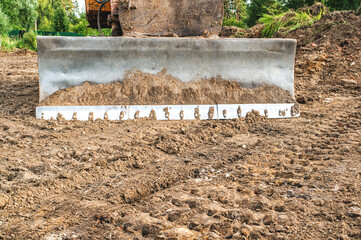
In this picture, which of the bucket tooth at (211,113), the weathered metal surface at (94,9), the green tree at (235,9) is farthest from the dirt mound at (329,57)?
the green tree at (235,9)

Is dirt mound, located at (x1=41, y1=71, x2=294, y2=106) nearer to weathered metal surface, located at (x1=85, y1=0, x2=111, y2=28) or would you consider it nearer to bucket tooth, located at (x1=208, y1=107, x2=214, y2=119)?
bucket tooth, located at (x1=208, y1=107, x2=214, y2=119)

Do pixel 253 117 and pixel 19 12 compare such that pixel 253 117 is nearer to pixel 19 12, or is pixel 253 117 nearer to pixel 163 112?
pixel 163 112

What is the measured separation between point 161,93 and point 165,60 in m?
0.35

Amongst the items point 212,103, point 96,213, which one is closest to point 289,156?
point 212,103

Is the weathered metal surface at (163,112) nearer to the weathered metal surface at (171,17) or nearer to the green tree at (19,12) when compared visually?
the weathered metal surface at (171,17)

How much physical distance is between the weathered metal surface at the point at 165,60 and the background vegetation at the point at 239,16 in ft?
11.5

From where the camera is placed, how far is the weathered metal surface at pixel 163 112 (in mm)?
3043

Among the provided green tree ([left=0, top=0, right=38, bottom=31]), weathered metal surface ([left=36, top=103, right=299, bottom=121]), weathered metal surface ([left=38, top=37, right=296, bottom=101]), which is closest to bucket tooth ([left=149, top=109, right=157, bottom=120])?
weathered metal surface ([left=36, top=103, right=299, bottom=121])

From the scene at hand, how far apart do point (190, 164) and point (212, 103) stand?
117 cm

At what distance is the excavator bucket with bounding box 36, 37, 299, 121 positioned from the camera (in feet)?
10.2

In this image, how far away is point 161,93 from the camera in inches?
126

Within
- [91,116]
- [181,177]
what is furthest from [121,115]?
[181,177]

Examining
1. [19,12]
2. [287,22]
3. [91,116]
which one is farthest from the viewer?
[19,12]

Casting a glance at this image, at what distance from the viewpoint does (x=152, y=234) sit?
1372 millimetres
